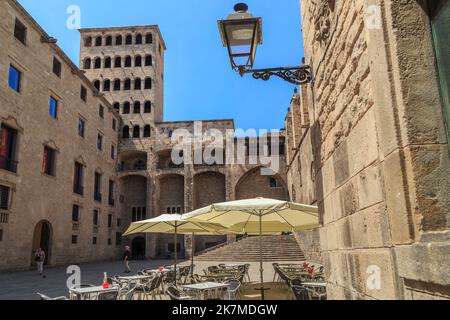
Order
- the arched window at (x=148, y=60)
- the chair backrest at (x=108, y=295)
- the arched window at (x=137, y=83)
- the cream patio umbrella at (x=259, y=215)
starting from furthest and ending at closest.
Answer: the arched window at (x=148, y=60), the arched window at (x=137, y=83), the chair backrest at (x=108, y=295), the cream patio umbrella at (x=259, y=215)

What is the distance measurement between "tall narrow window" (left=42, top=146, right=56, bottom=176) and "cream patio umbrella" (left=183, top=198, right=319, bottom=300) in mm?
14935

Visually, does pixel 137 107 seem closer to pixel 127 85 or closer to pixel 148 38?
pixel 127 85

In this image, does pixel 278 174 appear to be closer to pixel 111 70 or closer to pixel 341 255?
pixel 111 70

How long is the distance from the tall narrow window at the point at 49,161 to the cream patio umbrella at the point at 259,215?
14.9 m

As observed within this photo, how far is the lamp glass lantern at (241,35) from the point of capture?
4.26 metres

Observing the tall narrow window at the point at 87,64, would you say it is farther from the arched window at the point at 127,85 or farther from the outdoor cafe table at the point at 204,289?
the outdoor cafe table at the point at 204,289

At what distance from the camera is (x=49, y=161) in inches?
856

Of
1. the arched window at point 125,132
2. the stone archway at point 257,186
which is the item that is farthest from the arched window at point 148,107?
the stone archway at point 257,186

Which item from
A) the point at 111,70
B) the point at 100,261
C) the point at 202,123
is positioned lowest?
the point at 100,261

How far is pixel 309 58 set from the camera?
5.00 metres

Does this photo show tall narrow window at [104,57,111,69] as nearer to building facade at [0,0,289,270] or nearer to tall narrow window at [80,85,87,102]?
building facade at [0,0,289,270]
